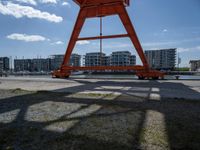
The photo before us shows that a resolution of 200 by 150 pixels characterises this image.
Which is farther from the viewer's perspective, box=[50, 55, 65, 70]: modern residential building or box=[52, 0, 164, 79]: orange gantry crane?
box=[50, 55, 65, 70]: modern residential building

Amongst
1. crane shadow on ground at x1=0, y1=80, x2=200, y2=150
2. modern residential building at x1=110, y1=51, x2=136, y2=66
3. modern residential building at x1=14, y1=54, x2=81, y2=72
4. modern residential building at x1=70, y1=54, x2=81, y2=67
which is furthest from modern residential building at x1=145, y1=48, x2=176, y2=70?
crane shadow on ground at x1=0, y1=80, x2=200, y2=150

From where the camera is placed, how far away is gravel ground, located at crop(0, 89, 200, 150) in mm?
2844

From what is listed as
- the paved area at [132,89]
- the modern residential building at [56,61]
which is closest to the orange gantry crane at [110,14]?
the paved area at [132,89]

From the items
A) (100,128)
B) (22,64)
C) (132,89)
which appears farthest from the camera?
(22,64)

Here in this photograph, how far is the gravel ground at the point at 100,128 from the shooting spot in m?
2.84

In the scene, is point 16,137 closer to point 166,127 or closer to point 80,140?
point 80,140

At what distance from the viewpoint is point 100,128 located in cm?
354

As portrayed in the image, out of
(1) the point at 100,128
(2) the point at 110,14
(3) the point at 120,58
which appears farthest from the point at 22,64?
(1) the point at 100,128

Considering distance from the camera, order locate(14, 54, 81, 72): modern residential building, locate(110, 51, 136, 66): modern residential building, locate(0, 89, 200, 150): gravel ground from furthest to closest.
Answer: locate(14, 54, 81, 72): modern residential building, locate(110, 51, 136, 66): modern residential building, locate(0, 89, 200, 150): gravel ground

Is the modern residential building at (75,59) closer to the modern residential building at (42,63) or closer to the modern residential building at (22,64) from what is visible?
the modern residential building at (42,63)

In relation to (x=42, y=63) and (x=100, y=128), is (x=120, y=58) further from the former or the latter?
(x=100, y=128)

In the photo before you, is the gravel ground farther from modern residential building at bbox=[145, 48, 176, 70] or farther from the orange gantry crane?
modern residential building at bbox=[145, 48, 176, 70]

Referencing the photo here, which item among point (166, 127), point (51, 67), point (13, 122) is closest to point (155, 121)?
point (166, 127)

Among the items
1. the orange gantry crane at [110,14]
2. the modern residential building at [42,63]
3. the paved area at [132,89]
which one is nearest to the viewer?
the paved area at [132,89]
